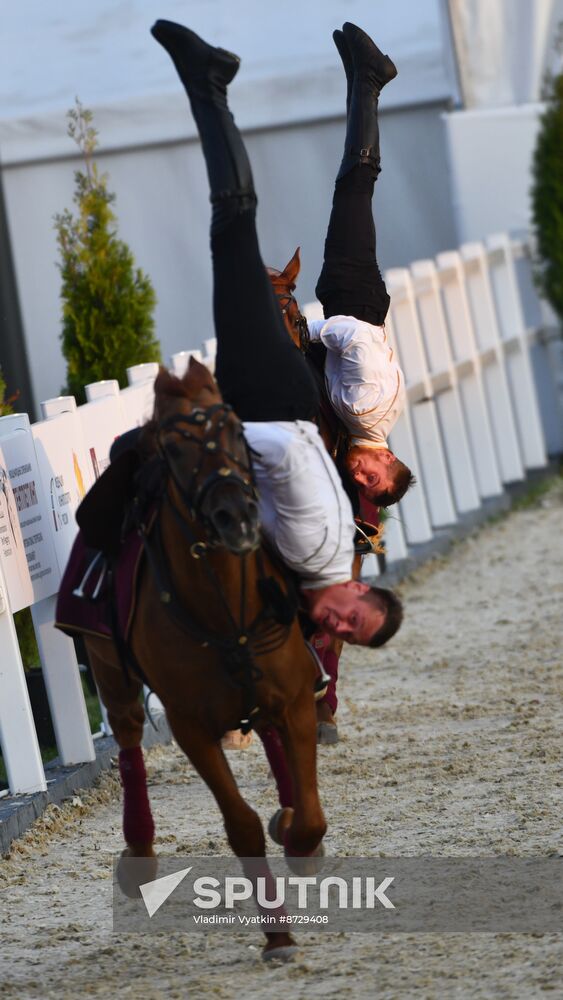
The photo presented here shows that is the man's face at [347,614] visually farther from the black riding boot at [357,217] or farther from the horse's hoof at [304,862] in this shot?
the black riding boot at [357,217]

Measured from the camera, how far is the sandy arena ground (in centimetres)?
419

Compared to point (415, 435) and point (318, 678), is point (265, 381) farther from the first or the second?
point (415, 435)

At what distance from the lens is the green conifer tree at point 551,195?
12.7m

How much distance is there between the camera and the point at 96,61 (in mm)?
12320

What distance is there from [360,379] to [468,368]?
6600 mm

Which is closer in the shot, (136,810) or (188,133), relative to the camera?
(136,810)

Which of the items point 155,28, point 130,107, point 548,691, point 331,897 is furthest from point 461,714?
point 130,107

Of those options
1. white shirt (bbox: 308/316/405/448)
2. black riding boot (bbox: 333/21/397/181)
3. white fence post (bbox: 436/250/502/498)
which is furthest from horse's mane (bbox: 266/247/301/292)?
white fence post (bbox: 436/250/502/498)

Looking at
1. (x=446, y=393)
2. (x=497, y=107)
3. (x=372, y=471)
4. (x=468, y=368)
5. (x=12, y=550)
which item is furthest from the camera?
(x=497, y=107)

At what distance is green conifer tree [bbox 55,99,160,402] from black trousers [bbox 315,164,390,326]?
2.78 m

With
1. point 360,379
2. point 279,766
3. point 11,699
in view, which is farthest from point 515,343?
point 279,766

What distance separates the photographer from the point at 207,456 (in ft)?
12.4

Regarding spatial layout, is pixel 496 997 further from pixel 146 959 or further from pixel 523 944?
pixel 146 959

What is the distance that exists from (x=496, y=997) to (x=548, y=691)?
3.36 metres
